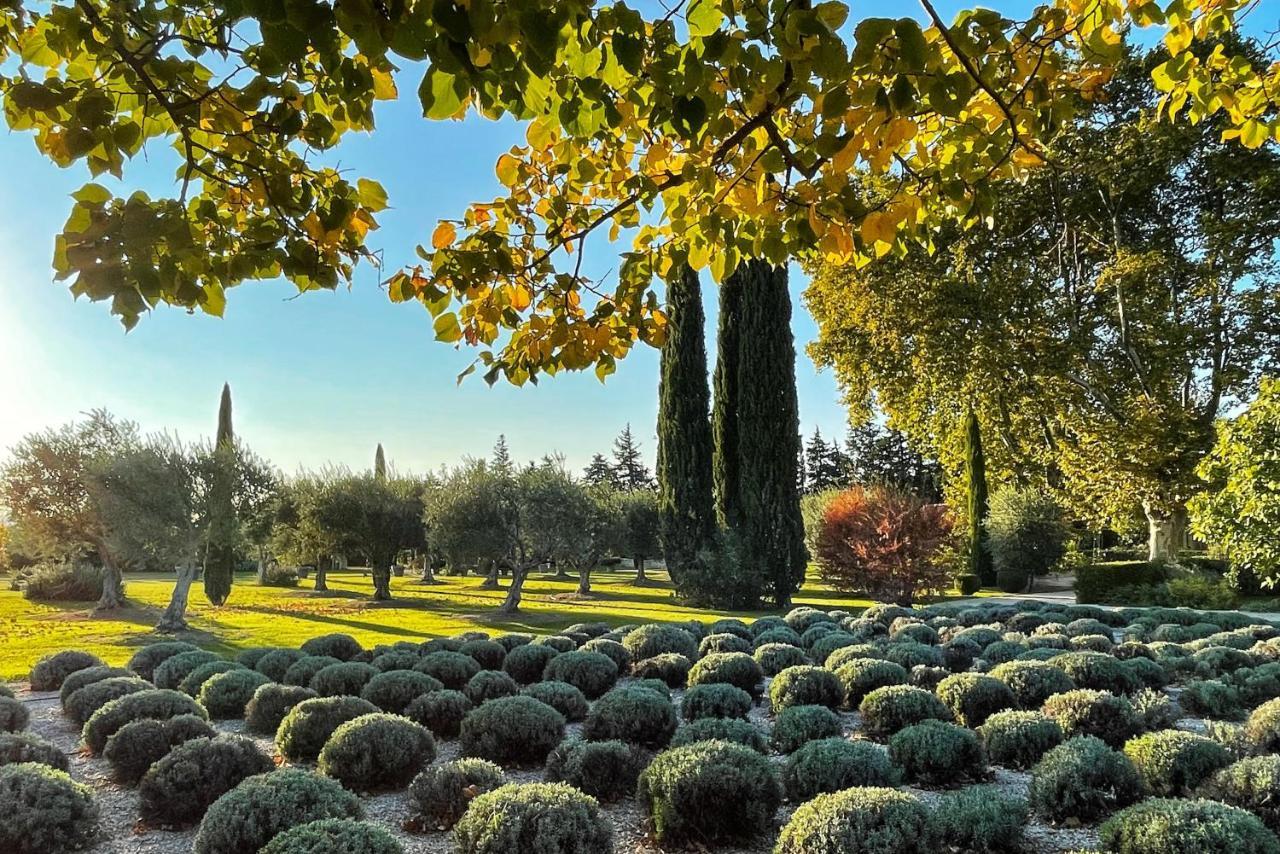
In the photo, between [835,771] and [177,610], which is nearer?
[835,771]

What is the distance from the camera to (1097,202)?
70.7ft

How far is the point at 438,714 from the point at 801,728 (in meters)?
3.18

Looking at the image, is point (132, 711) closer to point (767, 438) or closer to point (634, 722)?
point (634, 722)

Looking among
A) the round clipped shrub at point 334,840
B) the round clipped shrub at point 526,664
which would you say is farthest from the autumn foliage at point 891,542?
the round clipped shrub at point 334,840

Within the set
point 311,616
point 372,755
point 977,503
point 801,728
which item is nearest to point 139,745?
point 372,755

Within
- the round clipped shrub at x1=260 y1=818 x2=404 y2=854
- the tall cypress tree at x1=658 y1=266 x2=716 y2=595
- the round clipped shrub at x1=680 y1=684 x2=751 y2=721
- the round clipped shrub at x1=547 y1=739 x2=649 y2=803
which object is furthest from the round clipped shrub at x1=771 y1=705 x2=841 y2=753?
the tall cypress tree at x1=658 y1=266 x2=716 y2=595

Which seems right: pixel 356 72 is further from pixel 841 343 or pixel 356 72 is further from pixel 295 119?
pixel 841 343

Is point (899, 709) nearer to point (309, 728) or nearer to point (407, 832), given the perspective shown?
point (407, 832)

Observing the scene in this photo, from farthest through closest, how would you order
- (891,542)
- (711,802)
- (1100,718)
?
(891,542) < (1100,718) < (711,802)

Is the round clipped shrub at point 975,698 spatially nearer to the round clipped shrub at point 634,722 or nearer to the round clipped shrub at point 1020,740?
the round clipped shrub at point 1020,740

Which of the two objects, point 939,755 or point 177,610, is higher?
point 939,755

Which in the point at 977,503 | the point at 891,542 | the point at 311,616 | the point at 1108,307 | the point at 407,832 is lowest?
the point at 311,616

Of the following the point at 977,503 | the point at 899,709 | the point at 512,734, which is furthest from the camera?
Result: the point at 977,503

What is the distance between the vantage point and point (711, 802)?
14.1ft
